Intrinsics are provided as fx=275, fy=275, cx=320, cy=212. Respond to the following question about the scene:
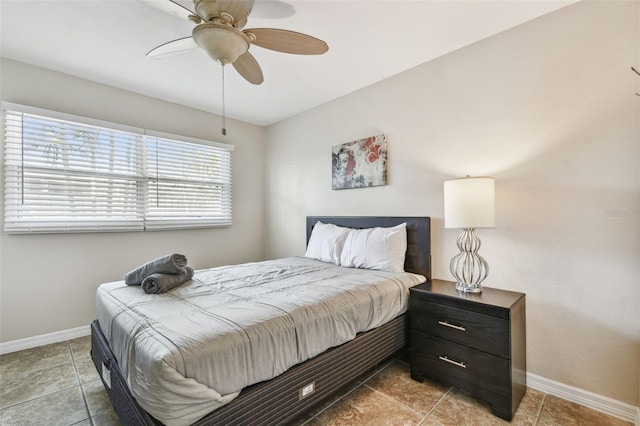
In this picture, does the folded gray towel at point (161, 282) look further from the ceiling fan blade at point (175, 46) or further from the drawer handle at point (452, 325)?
the drawer handle at point (452, 325)

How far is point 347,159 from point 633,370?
105 inches

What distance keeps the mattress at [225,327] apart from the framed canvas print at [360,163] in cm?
114

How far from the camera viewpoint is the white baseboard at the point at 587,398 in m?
1.60

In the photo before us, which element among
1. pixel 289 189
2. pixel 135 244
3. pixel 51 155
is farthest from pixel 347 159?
pixel 51 155

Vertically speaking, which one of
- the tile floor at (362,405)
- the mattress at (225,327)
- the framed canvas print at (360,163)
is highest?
the framed canvas print at (360,163)

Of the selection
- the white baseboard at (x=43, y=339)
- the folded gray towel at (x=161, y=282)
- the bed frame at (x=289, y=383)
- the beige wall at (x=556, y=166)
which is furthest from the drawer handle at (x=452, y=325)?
the white baseboard at (x=43, y=339)

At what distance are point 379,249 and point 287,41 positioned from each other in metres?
1.76

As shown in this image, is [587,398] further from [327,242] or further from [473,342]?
[327,242]

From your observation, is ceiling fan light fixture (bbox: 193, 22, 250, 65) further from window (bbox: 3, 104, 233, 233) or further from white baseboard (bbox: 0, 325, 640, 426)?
white baseboard (bbox: 0, 325, 640, 426)

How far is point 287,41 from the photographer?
65.5 inches

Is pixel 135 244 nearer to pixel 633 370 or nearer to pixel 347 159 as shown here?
pixel 347 159

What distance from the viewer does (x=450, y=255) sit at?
7.72 feet

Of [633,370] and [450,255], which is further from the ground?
[450,255]

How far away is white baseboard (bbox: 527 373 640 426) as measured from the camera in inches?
63.1
